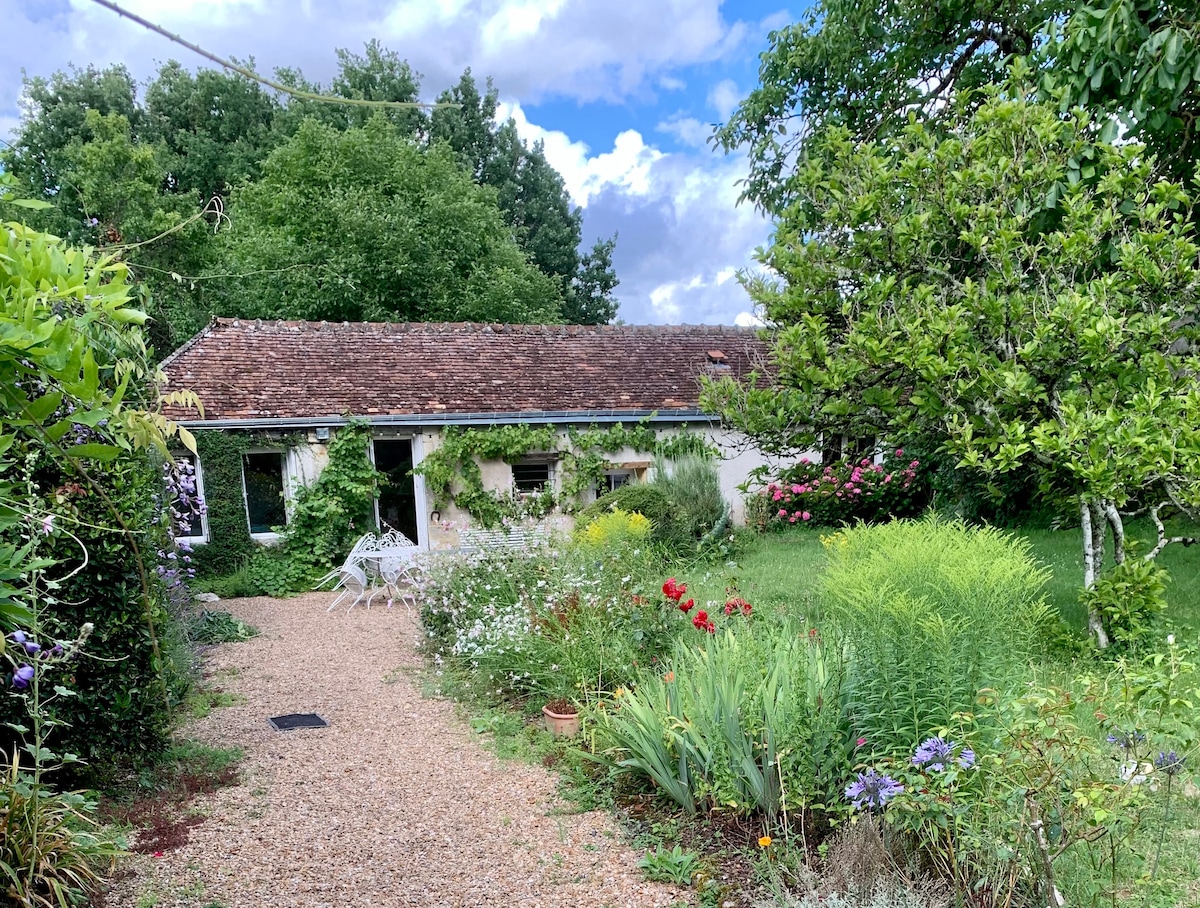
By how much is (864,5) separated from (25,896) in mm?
11681

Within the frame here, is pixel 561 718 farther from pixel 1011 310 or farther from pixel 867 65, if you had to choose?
pixel 867 65

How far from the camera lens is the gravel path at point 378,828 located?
345 cm

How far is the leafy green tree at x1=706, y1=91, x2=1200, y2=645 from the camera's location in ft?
17.0

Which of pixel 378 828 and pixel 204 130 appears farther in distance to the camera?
pixel 204 130

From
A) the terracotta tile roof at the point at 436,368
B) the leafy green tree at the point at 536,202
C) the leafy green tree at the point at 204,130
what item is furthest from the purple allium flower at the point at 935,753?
the leafy green tree at the point at 204,130

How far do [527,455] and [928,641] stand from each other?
10.8 meters

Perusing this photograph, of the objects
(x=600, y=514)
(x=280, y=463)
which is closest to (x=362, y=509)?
(x=280, y=463)

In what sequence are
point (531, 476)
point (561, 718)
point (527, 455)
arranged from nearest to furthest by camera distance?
point (561, 718) < point (527, 455) < point (531, 476)

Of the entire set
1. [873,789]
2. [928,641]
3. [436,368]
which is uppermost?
[436,368]

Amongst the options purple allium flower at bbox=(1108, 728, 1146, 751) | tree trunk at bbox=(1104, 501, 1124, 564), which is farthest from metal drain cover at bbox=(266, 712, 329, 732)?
tree trunk at bbox=(1104, 501, 1124, 564)

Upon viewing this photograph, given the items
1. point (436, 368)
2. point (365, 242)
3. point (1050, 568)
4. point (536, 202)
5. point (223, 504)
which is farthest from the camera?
point (536, 202)

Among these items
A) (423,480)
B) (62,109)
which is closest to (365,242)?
(423,480)

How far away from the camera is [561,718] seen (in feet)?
17.2

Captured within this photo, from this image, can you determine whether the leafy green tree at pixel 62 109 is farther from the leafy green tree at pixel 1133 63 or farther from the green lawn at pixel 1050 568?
the leafy green tree at pixel 1133 63
